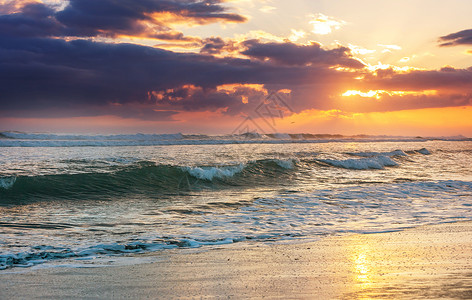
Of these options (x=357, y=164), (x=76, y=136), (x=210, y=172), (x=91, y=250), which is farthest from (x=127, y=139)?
(x=91, y=250)

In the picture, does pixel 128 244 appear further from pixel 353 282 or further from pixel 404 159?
pixel 404 159

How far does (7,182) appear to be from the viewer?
44.8 ft

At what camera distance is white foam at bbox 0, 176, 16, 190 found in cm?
1338

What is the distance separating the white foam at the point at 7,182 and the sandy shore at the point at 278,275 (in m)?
9.18

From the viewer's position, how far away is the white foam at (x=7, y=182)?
43.9ft

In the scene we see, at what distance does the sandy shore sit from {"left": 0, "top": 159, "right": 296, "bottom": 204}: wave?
8.32 m

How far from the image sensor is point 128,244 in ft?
22.8

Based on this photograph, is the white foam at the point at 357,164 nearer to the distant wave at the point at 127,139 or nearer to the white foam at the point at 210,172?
the white foam at the point at 210,172

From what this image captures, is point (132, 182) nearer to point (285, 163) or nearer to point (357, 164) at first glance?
point (285, 163)

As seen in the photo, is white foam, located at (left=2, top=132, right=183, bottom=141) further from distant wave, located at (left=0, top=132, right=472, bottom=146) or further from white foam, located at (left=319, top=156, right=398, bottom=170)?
white foam, located at (left=319, top=156, right=398, bottom=170)

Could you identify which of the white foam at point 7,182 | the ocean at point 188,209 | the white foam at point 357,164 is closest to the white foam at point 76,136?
the white foam at point 357,164

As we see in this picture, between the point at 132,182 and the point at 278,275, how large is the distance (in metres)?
11.8

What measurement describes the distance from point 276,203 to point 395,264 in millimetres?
6777

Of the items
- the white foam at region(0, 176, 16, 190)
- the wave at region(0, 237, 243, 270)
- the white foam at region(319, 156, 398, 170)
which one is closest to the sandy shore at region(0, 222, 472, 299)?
the wave at region(0, 237, 243, 270)
